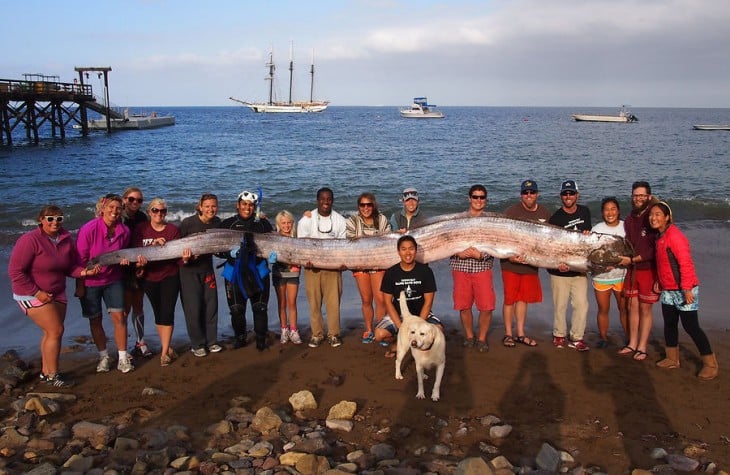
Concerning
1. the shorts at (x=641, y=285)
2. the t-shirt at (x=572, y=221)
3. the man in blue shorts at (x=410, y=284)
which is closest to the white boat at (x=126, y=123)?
the man in blue shorts at (x=410, y=284)

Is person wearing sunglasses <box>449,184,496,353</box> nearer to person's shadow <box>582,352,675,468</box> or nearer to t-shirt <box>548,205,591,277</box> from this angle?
t-shirt <box>548,205,591,277</box>

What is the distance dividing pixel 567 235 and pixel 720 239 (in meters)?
9.90

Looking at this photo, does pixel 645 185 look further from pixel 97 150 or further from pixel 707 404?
pixel 97 150

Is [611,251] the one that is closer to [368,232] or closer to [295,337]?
[368,232]

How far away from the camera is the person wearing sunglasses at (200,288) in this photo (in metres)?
6.74

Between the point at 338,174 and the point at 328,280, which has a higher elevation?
the point at 328,280

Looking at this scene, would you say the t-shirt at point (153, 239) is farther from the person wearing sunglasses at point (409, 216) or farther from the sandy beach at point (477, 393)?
the person wearing sunglasses at point (409, 216)

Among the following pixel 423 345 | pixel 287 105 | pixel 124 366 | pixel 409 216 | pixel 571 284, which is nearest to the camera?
pixel 423 345

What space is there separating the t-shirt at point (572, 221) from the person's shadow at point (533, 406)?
1.10 metres

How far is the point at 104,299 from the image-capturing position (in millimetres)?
6340

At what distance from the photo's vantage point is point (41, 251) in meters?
5.71

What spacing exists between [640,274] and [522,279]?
1.33 m

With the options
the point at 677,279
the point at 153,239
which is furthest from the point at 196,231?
the point at 677,279

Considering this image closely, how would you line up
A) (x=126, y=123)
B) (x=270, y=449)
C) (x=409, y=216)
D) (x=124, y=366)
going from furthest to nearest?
(x=126, y=123) < (x=409, y=216) < (x=124, y=366) < (x=270, y=449)
